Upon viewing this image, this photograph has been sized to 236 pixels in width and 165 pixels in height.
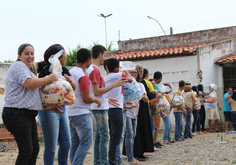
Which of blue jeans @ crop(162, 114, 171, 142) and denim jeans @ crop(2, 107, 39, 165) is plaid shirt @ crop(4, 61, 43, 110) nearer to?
denim jeans @ crop(2, 107, 39, 165)

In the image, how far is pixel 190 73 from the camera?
13594 mm

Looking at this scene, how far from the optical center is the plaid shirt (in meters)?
3.28

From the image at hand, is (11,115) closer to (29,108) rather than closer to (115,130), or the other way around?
(29,108)

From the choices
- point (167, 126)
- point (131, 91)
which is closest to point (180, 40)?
point (167, 126)

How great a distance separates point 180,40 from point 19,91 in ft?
48.5

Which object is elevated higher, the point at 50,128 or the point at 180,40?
the point at 180,40

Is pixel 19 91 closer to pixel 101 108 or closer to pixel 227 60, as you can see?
pixel 101 108

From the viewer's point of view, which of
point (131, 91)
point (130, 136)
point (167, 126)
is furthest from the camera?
point (167, 126)

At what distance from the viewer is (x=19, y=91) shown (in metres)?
3.31

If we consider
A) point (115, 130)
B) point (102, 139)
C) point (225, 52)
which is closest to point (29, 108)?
point (102, 139)

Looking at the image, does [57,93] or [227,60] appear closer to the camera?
[57,93]

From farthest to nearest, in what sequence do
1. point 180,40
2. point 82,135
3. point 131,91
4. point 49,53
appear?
1. point 180,40
2. point 131,91
3. point 82,135
4. point 49,53

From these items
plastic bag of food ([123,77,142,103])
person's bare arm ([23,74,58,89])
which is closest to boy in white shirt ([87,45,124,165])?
plastic bag of food ([123,77,142,103])

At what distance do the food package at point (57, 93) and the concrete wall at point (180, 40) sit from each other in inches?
568
